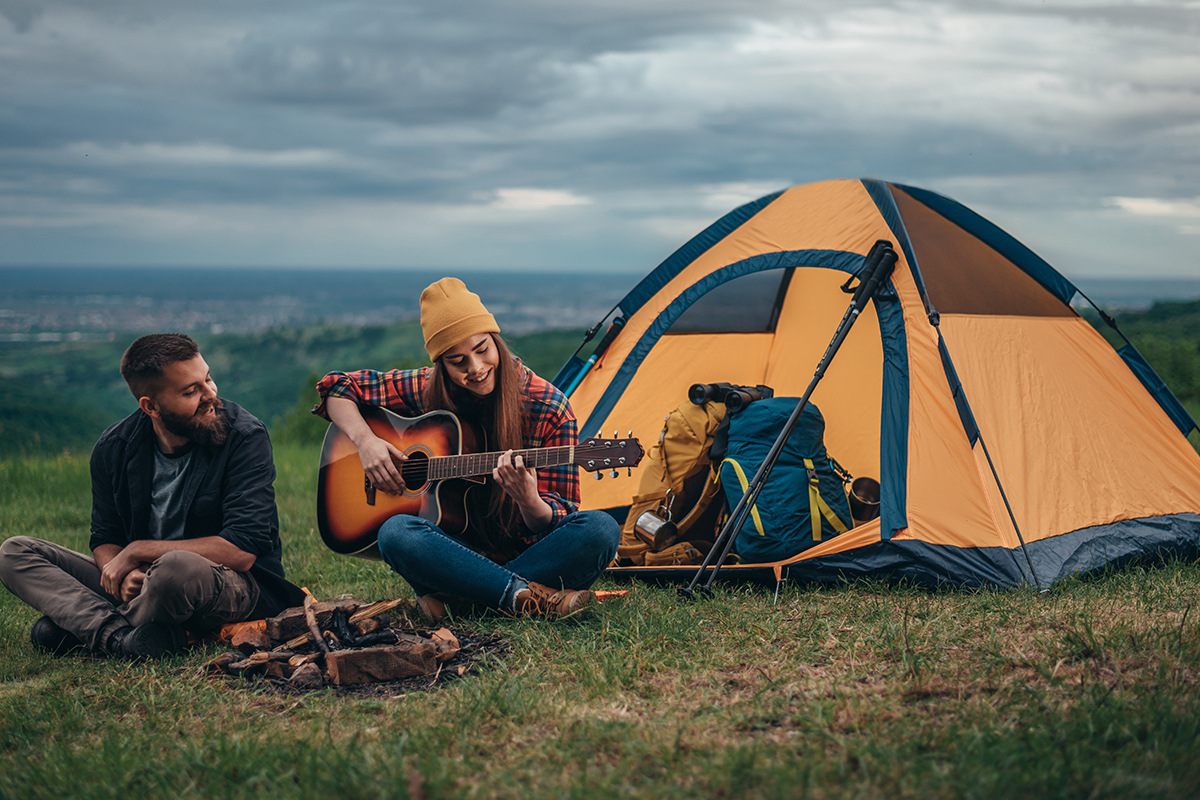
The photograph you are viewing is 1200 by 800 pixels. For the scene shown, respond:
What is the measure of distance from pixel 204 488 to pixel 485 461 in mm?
1138

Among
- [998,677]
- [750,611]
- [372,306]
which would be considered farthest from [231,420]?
[372,306]

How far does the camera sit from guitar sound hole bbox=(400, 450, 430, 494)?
12.9 ft

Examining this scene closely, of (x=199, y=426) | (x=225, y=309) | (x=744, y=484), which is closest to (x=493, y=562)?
(x=199, y=426)

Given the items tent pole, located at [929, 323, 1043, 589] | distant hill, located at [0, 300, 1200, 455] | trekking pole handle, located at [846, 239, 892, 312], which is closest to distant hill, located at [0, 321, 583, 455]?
distant hill, located at [0, 300, 1200, 455]

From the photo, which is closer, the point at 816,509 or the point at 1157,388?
the point at 816,509

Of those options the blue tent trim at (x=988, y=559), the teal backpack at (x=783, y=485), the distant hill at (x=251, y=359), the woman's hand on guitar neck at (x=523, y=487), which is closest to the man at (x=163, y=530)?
the woman's hand on guitar neck at (x=523, y=487)

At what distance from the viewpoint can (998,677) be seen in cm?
273

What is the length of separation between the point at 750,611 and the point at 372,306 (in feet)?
346

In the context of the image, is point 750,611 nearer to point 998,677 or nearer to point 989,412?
point 998,677

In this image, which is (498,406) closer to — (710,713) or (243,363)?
(710,713)

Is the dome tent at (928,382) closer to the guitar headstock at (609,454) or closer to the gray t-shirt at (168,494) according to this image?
the guitar headstock at (609,454)

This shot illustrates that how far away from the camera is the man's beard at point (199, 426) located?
3520 millimetres

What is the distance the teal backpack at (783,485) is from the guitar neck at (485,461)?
1.03 metres

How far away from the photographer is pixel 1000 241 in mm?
5035
